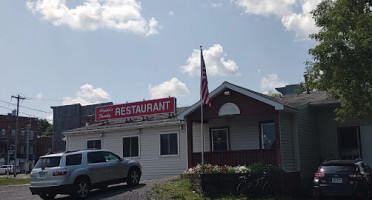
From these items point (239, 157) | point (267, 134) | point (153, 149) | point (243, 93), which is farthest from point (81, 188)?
point (267, 134)

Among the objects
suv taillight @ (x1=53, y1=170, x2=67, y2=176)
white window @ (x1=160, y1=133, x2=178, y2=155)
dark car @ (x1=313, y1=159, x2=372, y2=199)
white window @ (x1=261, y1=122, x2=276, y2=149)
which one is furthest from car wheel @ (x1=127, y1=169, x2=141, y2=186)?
dark car @ (x1=313, y1=159, x2=372, y2=199)

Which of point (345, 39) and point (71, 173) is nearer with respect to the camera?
point (345, 39)

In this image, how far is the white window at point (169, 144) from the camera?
2298 centimetres

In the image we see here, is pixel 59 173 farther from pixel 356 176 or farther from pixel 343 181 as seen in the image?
pixel 356 176

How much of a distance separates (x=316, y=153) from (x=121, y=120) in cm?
1238

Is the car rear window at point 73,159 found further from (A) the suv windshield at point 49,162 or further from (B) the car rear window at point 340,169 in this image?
(B) the car rear window at point 340,169

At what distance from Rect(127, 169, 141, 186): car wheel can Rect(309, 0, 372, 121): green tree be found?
28.4ft

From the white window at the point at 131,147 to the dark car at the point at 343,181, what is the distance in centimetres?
1290

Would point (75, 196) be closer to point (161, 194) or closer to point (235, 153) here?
point (161, 194)

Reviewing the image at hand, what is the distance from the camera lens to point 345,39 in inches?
533

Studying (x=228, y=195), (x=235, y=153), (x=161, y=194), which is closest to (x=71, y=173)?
(x=161, y=194)

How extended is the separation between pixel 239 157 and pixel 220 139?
11.2ft

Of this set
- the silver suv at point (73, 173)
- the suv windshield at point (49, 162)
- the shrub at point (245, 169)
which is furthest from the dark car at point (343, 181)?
the suv windshield at point (49, 162)

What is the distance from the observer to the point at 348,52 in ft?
44.1
